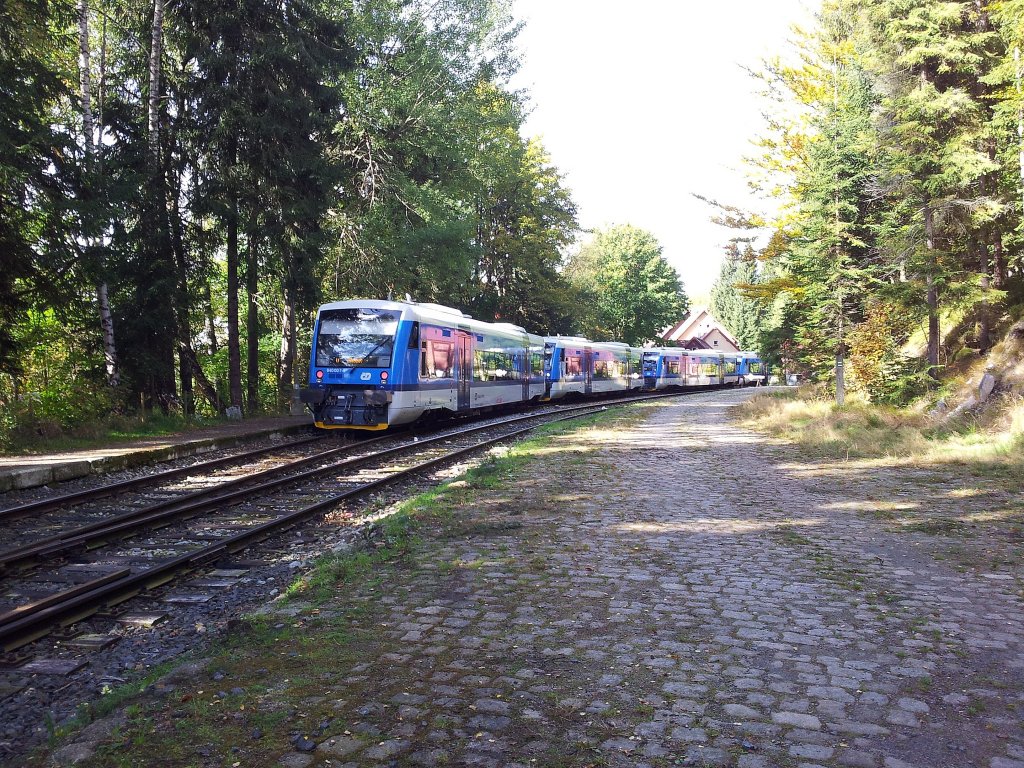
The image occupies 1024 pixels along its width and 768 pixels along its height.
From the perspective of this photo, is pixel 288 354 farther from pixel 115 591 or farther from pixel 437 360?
pixel 115 591

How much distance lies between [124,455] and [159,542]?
6022 mm

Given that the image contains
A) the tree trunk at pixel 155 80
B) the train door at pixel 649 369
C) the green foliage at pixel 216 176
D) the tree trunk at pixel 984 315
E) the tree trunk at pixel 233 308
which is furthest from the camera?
the train door at pixel 649 369

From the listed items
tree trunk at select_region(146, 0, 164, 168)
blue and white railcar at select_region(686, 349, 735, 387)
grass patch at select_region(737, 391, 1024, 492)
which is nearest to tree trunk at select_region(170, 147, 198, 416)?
tree trunk at select_region(146, 0, 164, 168)

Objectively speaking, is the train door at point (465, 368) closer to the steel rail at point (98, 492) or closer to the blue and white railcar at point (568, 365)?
the steel rail at point (98, 492)

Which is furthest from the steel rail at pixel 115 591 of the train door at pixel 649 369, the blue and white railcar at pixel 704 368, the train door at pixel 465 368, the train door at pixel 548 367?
the blue and white railcar at pixel 704 368

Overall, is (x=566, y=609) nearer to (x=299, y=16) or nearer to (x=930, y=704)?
(x=930, y=704)

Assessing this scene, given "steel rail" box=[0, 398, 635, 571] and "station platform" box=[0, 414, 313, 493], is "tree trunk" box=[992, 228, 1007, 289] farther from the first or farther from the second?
"station platform" box=[0, 414, 313, 493]

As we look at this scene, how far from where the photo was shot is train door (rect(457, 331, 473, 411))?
20891mm

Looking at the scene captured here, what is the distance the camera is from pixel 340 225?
23781 millimetres

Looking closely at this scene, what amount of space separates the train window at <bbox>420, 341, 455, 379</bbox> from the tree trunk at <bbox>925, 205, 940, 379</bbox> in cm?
1176

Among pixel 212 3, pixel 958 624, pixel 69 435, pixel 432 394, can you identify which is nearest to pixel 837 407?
pixel 432 394

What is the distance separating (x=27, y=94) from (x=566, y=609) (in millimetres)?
13386

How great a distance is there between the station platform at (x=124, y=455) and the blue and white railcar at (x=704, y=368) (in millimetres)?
37921

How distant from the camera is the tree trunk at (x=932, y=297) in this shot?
54.0ft
